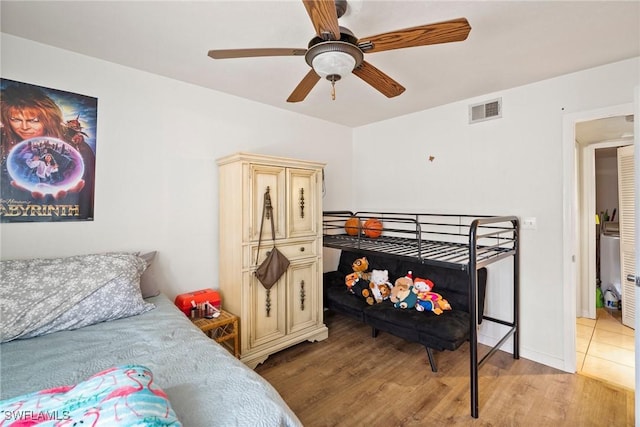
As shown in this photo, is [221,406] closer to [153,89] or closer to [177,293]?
[177,293]

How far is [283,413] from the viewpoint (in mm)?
1003

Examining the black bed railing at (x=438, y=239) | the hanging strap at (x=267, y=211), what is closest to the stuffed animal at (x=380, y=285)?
the black bed railing at (x=438, y=239)

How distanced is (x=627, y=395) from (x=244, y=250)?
9.68 ft

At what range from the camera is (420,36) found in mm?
1274

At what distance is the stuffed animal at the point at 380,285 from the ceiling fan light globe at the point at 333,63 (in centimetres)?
203

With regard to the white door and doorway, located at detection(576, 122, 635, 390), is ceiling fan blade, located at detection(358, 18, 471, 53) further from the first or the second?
the white door

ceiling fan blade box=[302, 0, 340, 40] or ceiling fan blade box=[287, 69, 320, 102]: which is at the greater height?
ceiling fan blade box=[287, 69, 320, 102]

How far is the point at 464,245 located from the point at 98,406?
114 inches

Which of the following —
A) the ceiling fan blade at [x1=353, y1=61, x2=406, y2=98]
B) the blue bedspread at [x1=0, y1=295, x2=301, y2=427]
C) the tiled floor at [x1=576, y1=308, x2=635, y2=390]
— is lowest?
the tiled floor at [x1=576, y1=308, x2=635, y2=390]

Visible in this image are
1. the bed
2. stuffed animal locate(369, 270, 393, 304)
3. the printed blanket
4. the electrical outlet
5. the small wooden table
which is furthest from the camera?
stuffed animal locate(369, 270, 393, 304)

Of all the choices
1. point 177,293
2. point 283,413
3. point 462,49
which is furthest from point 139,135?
point 462,49

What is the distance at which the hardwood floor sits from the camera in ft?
6.00

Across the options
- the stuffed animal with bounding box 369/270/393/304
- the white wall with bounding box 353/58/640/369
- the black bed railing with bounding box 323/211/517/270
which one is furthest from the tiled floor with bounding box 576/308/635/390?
the stuffed animal with bounding box 369/270/393/304

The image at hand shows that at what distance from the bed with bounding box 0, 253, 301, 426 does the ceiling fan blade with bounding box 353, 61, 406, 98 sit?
61.2 inches
